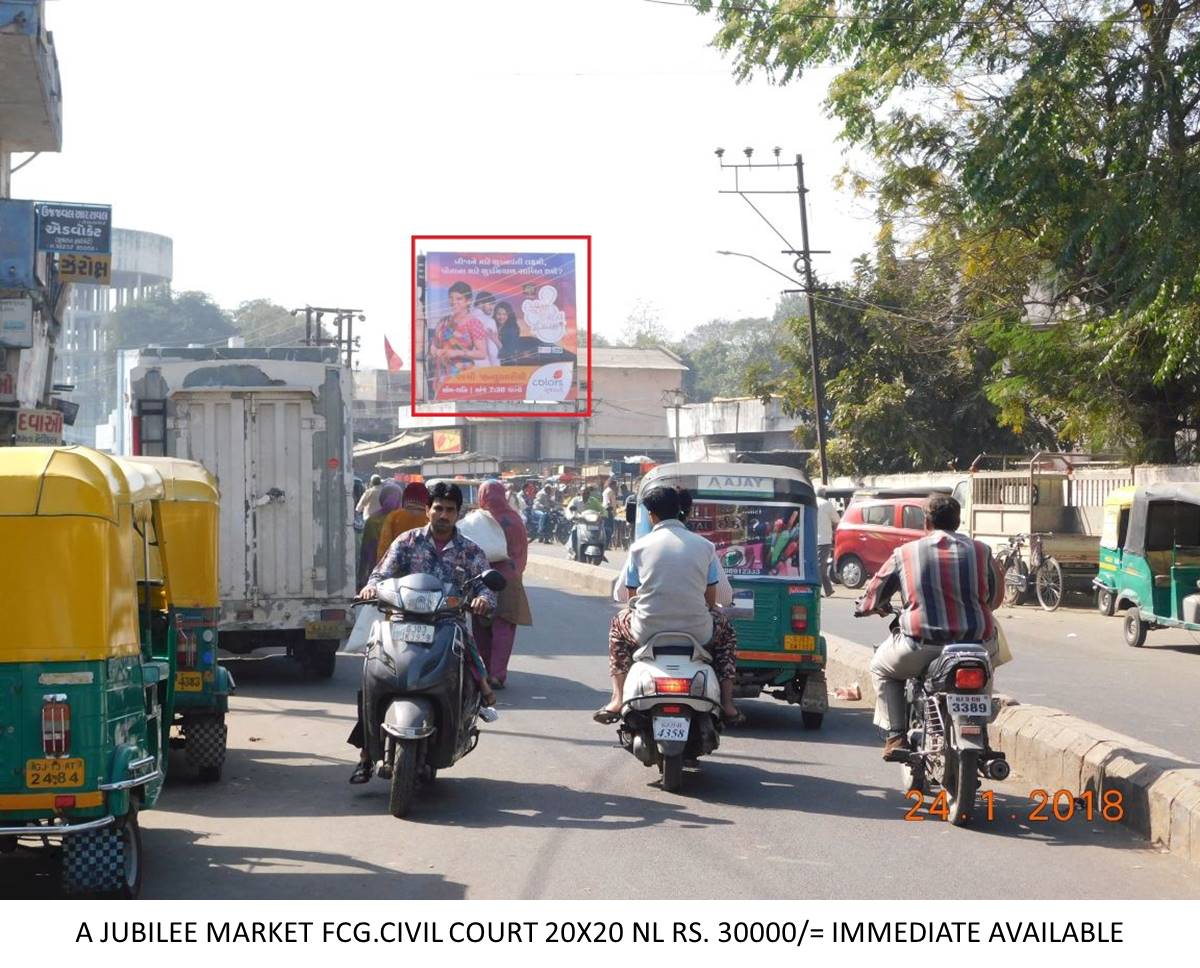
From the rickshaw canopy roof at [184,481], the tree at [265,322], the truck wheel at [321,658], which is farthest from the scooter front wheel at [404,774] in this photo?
the tree at [265,322]

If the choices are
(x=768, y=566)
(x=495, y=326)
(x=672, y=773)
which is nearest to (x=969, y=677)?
(x=672, y=773)


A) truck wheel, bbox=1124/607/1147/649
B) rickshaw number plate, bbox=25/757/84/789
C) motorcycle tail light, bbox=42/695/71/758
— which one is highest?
motorcycle tail light, bbox=42/695/71/758

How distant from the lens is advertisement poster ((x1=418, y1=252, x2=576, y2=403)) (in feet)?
171

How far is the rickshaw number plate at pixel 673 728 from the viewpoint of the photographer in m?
8.33

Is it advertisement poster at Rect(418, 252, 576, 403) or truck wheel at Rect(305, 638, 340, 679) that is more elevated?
advertisement poster at Rect(418, 252, 576, 403)

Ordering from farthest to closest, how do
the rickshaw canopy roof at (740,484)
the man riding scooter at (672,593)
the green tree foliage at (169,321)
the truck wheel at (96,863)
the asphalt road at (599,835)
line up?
the green tree foliage at (169,321)
the rickshaw canopy roof at (740,484)
the man riding scooter at (672,593)
the asphalt road at (599,835)
the truck wheel at (96,863)

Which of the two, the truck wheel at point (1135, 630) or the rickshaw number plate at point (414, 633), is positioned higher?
the rickshaw number plate at point (414, 633)

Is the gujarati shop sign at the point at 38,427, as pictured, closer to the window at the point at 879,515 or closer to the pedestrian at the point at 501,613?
the window at the point at 879,515

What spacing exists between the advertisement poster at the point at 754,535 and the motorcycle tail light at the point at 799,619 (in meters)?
0.29

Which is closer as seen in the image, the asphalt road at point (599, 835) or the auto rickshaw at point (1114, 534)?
the asphalt road at point (599, 835)

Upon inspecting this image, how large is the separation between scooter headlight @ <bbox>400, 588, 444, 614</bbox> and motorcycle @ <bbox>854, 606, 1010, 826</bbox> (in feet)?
8.41

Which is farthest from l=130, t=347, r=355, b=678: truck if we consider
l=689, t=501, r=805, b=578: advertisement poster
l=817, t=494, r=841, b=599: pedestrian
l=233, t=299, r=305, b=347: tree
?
l=233, t=299, r=305, b=347: tree

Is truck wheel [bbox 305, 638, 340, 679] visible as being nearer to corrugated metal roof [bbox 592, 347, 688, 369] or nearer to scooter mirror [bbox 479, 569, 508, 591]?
scooter mirror [bbox 479, 569, 508, 591]

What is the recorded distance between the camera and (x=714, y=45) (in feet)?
62.7
